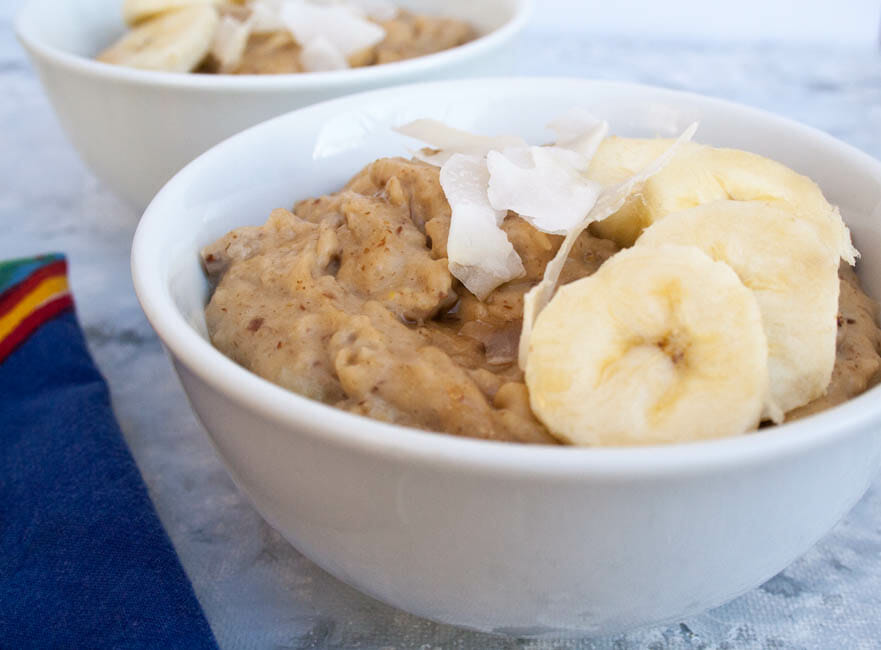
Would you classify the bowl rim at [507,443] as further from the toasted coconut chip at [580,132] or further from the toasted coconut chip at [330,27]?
the toasted coconut chip at [330,27]

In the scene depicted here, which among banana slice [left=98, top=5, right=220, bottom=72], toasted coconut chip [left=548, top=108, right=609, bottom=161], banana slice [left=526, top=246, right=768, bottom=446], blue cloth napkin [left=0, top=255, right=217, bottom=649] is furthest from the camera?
banana slice [left=98, top=5, right=220, bottom=72]

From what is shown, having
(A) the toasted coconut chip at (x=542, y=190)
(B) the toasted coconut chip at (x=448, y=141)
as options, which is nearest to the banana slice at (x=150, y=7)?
A: (B) the toasted coconut chip at (x=448, y=141)

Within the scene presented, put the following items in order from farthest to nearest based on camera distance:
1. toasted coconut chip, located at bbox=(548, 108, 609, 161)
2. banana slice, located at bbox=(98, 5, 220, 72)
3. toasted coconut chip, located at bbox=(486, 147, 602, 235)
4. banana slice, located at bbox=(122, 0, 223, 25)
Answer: banana slice, located at bbox=(122, 0, 223, 25) → banana slice, located at bbox=(98, 5, 220, 72) → toasted coconut chip, located at bbox=(548, 108, 609, 161) → toasted coconut chip, located at bbox=(486, 147, 602, 235)

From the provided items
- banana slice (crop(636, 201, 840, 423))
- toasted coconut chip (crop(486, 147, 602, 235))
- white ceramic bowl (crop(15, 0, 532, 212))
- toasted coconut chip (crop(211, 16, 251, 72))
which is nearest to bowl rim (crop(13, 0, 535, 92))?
white ceramic bowl (crop(15, 0, 532, 212))

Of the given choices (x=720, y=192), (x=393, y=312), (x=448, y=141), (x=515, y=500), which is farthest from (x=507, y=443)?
(x=448, y=141)

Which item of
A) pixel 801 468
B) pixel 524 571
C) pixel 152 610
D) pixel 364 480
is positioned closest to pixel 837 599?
pixel 801 468

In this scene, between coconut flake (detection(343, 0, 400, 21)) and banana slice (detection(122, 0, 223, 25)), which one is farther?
coconut flake (detection(343, 0, 400, 21))

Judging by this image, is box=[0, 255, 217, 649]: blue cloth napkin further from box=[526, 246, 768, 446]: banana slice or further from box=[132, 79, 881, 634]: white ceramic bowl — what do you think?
box=[526, 246, 768, 446]: banana slice
